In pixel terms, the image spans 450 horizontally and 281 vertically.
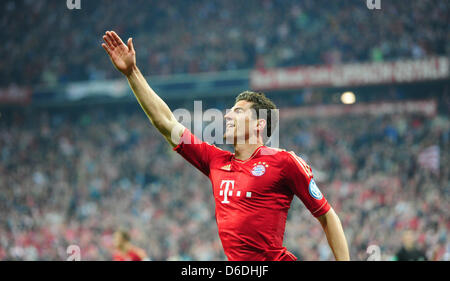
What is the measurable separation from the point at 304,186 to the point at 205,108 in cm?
1828

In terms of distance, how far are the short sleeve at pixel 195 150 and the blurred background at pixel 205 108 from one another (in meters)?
8.86

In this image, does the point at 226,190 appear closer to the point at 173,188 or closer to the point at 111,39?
the point at 111,39

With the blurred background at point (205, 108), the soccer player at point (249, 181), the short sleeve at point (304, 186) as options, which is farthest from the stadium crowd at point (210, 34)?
the short sleeve at point (304, 186)

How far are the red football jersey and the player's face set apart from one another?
8.0 inches

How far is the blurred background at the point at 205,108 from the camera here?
15258 mm

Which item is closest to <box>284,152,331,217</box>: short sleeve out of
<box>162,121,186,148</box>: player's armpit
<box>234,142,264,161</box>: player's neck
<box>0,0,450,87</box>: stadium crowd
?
<box>234,142,264,161</box>: player's neck

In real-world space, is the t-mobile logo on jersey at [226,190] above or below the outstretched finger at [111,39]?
below

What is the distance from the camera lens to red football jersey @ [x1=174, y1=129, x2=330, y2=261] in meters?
3.56

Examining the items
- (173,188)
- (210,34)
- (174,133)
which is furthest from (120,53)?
(210,34)

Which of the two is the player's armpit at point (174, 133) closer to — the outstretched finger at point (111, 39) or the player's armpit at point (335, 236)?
the outstretched finger at point (111, 39)

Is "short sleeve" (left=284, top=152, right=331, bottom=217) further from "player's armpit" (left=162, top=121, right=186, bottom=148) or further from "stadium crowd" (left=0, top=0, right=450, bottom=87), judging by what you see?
"stadium crowd" (left=0, top=0, right=450, bottom=87)

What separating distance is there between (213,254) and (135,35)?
42.2 feet

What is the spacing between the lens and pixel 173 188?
18.7m
